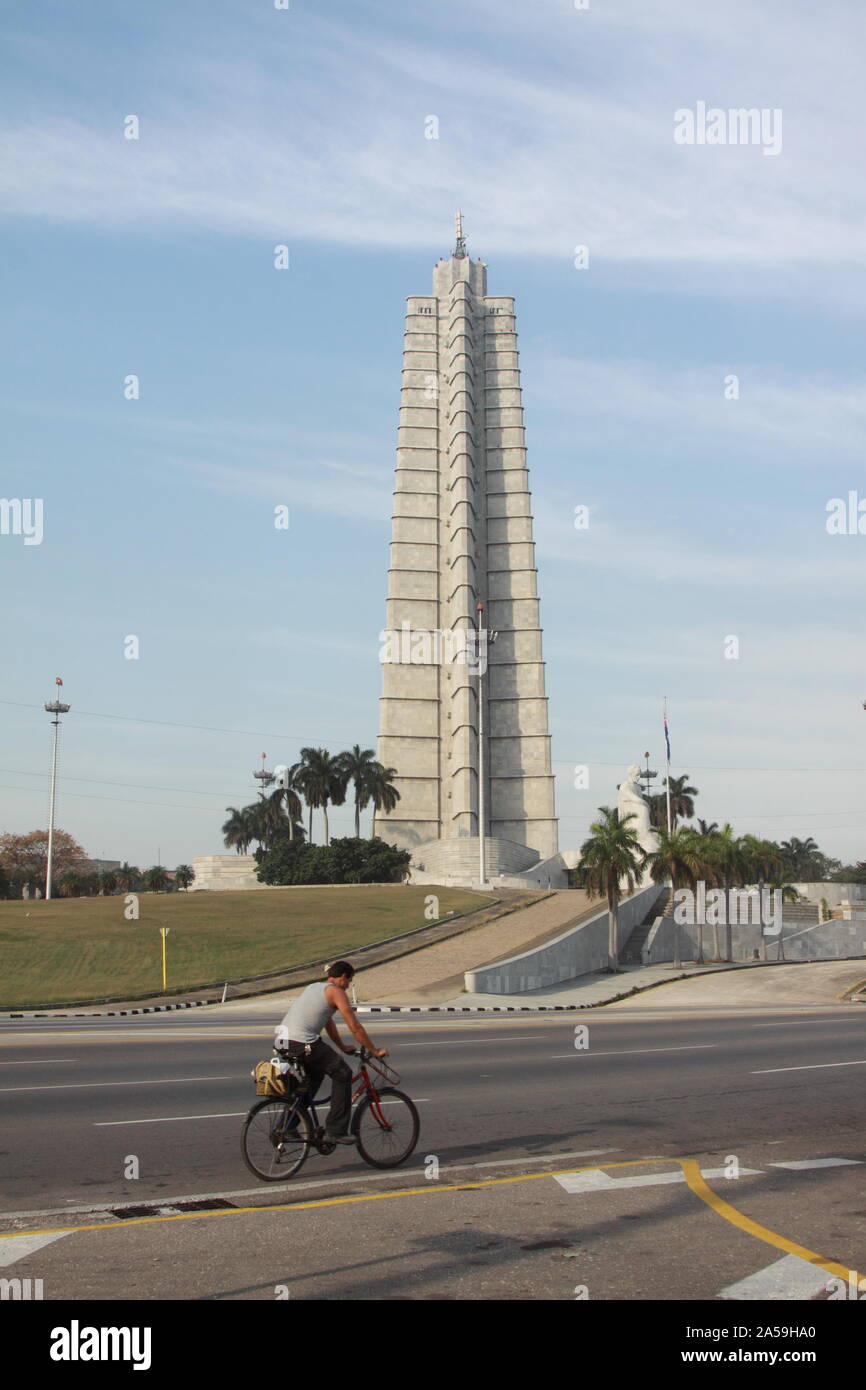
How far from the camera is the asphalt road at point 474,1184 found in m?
6.84

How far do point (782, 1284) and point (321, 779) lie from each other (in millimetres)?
100822

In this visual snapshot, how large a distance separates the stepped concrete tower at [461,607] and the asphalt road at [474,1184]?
9214 cm

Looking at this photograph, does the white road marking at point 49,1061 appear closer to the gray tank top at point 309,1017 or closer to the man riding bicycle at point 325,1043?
the man riding bicycle at point 325,1043

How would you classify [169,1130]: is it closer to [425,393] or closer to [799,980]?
[799,980]

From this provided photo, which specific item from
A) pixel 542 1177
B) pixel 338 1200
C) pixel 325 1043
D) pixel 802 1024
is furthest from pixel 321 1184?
pixel 802 1024

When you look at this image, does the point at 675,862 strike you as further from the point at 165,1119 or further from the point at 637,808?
the point at 165,1119

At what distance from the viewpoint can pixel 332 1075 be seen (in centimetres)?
1002

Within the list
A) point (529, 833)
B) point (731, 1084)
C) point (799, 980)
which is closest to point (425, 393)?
point (529, 833)

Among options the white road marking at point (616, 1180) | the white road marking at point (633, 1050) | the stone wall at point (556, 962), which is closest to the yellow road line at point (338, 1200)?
the white road marking at point (616, 1180)

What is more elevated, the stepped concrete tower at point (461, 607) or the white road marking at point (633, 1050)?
the stepped concrete tower at point (461, 607)

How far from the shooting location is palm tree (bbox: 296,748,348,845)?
106375 mm

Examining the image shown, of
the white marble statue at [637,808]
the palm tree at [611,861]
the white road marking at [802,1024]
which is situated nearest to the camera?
the white road marking at [802,1024]

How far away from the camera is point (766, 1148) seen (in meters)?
11.4
